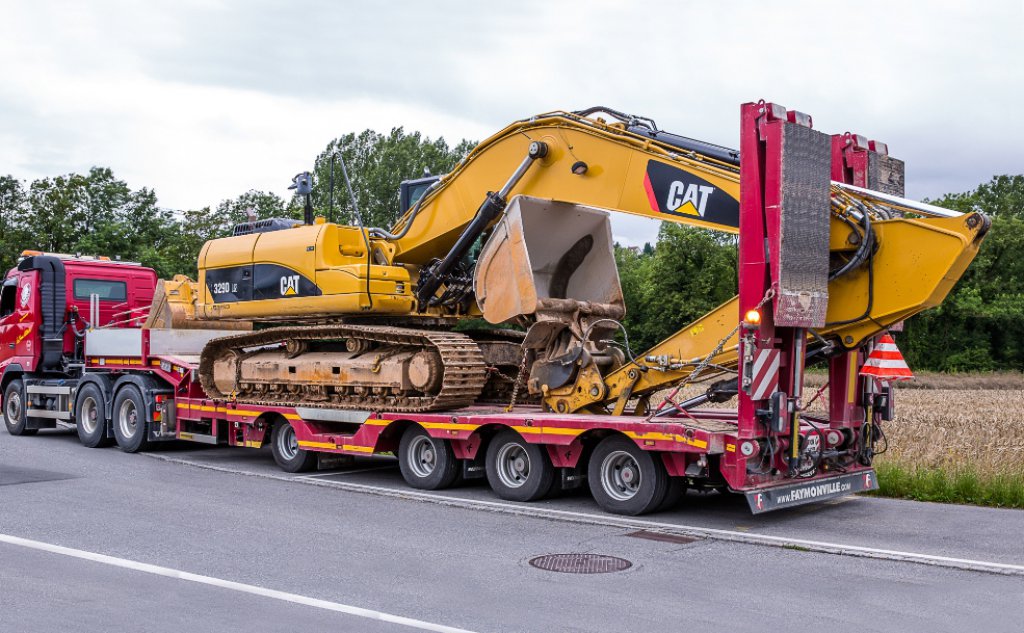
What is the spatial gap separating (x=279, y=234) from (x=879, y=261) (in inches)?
318

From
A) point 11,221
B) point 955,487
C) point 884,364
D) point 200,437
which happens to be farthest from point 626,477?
point 11,221

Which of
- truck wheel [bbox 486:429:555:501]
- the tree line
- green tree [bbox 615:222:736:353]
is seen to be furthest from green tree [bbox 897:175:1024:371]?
truck wheel [bbox 486:429:555:501]

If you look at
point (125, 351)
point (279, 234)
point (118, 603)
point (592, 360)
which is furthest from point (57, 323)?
point (118, 603)

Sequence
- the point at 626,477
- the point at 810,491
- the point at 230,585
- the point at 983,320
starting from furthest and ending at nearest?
the point at 983,320
the point at 626,477
the point at 810,491
the point at 230,585

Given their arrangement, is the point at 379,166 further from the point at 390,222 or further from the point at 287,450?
the point at 287,450

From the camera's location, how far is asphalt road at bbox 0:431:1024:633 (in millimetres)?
6379

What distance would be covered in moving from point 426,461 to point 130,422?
21.3ft

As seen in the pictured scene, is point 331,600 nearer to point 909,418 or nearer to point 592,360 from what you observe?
point 592,360

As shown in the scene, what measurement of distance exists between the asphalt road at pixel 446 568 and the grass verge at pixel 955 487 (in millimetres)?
466

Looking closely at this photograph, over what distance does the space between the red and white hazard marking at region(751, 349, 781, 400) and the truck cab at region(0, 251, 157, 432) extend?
11668 mm

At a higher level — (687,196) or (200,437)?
(687,196)

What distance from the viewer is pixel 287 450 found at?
14.0m

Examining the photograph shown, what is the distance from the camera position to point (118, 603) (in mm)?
6711

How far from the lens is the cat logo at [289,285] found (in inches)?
538
